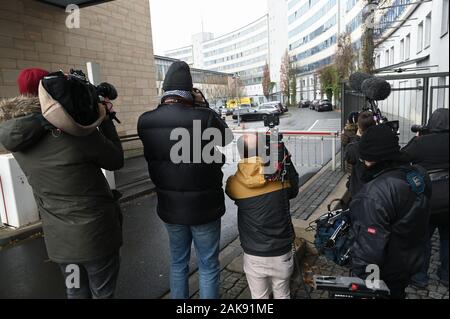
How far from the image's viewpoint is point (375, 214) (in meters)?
1.97

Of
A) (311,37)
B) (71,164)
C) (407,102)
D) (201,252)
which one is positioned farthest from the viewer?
(311,37)

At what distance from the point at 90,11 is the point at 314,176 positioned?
819 cm

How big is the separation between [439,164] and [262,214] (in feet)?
3.79

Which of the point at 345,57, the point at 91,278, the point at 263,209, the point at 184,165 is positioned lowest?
the point at 91,278

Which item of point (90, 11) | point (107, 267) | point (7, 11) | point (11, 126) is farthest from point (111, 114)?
point (90, 11)

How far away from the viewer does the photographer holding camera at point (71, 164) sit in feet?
6.56

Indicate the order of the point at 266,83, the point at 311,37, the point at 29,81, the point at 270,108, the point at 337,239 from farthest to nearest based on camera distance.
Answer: the point at 266,83
the point at 311,37
the point at 270,108
the point at 337,239
the point at 29,81

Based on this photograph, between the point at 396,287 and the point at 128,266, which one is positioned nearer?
the point at 396,287

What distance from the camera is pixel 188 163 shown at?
2.46 m

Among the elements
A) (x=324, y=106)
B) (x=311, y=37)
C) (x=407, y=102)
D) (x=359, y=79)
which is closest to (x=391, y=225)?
(x=359, y=79)

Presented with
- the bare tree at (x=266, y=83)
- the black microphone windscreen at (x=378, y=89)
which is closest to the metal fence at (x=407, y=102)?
the black microphone windscreen at (x=378, y=89)

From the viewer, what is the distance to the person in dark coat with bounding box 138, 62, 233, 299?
242 cm

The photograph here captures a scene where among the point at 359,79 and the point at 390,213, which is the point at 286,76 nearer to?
the point at 359,79
